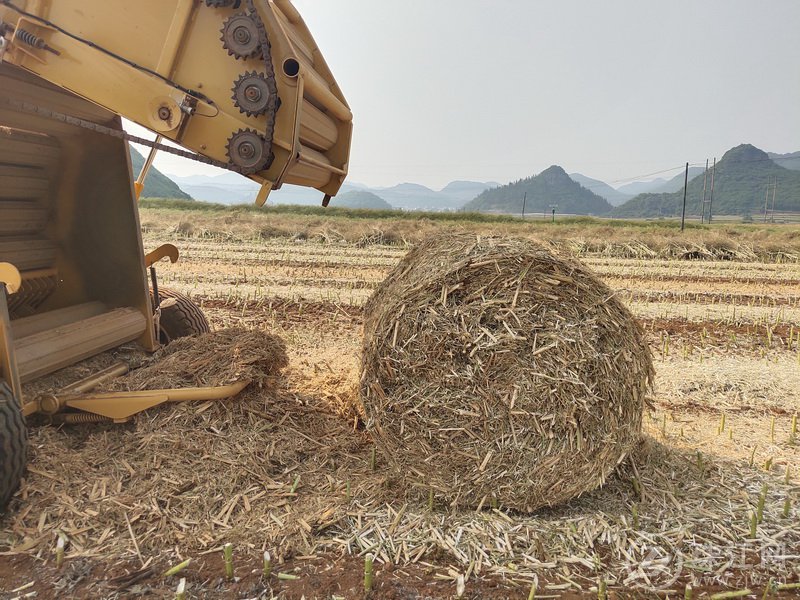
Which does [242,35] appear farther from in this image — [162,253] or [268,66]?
[162,253]

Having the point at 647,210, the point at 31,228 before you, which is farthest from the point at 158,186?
the point at 31,228

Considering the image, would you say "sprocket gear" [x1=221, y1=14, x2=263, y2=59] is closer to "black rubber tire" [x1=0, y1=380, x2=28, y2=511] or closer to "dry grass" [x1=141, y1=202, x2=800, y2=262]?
"black rubber tire" [x1=0, y1=380, x2=28, y2=511]

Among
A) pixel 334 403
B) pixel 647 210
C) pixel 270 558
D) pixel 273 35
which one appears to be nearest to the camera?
pixel 270 558

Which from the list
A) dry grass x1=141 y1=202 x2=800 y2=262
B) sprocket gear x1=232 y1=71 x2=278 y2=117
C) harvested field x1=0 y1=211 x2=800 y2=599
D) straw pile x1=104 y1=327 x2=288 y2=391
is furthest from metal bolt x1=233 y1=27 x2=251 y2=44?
dry grass x1=141 y1=202 x2=800 y2=262

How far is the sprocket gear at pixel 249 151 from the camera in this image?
3.42 metres

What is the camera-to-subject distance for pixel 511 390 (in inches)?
142

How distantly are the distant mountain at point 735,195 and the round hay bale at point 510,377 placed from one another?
13095cm

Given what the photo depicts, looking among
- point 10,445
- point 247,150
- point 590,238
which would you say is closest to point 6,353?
point 10,445

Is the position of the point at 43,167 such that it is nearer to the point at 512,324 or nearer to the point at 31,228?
the point at 31,228

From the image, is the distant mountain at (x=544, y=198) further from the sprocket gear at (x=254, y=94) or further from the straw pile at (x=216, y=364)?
the sprocket gear at (x=254, y=94)

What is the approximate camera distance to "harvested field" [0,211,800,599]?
122 inches

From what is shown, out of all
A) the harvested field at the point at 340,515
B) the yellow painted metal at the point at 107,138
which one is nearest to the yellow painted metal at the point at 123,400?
the yellow painted metal at the point at 107,138

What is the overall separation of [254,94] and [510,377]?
6.77 ft

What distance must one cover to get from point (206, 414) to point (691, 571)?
2963 millimetres
